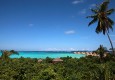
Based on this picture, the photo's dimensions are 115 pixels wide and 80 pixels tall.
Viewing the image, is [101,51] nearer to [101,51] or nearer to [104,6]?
[101,51]

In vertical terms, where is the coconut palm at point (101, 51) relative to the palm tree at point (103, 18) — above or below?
below

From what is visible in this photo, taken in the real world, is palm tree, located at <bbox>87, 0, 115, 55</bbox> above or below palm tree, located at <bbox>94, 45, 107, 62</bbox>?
above

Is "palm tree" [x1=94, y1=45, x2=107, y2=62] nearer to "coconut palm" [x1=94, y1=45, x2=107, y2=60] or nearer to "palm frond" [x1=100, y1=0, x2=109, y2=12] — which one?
"coconut palm" [x1=94, y1=45, x2=107, y2=60]

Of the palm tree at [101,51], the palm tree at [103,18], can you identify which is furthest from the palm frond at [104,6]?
the palm tree at [101,51]

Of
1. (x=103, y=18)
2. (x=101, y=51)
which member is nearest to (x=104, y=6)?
(x=103, y=18)

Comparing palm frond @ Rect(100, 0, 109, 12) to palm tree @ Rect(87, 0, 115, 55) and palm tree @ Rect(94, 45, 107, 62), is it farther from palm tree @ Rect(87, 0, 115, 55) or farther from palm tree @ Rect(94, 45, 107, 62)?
palm tree @ Rect(94, 45, 107, 62)

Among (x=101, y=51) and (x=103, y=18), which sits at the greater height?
(x=103, y=18)

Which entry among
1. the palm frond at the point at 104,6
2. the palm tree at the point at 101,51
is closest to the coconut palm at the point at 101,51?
the palm tree at the point at 101,51

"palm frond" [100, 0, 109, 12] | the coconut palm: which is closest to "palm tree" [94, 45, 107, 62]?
the coconut palm

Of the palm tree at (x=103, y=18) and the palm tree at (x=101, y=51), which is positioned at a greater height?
the palm tree at (x=103, y=18)

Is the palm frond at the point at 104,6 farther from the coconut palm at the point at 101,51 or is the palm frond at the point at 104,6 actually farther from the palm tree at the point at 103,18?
the coconut palm at the point at 101,51

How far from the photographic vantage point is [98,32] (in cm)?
3653

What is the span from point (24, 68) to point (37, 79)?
533 centimetres

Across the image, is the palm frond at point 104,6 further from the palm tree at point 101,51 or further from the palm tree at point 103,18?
the palm tree at point 101,51
